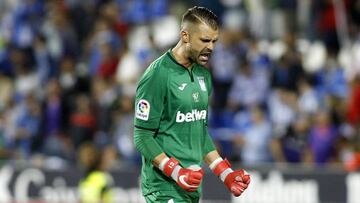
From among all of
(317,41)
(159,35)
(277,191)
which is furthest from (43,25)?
(277,191)

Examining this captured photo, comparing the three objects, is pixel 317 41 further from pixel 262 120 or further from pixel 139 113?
pixel 139 113

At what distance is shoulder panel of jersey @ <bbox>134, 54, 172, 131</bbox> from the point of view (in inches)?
270

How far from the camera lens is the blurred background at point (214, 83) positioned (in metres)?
14.6

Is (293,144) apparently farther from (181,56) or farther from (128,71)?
(181,56)

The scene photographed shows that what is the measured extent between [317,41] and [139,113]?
10.00 meters

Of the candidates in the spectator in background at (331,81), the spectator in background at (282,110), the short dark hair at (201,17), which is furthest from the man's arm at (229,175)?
the spectator in background at (331,81)

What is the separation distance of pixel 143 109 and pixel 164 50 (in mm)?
9736

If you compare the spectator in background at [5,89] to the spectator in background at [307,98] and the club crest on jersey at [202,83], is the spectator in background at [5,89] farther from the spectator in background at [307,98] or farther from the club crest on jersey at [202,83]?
the club crest on jersey at [202,83]

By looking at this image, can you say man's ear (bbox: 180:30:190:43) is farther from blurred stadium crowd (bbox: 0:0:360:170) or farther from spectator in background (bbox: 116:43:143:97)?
spectator in background (bbox: 116:43:143:97)

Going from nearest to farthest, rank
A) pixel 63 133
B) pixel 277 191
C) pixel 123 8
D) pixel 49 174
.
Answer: pixel 277 191 < pixel 49 174 < pixel 63 133 < pixel 123 8

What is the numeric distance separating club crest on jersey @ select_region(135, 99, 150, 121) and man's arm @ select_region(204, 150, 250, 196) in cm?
62

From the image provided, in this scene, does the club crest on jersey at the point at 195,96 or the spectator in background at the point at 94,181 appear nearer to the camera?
the club crest on jersey at the point at 195,96

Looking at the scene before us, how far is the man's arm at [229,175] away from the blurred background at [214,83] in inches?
263

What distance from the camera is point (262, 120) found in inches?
585
